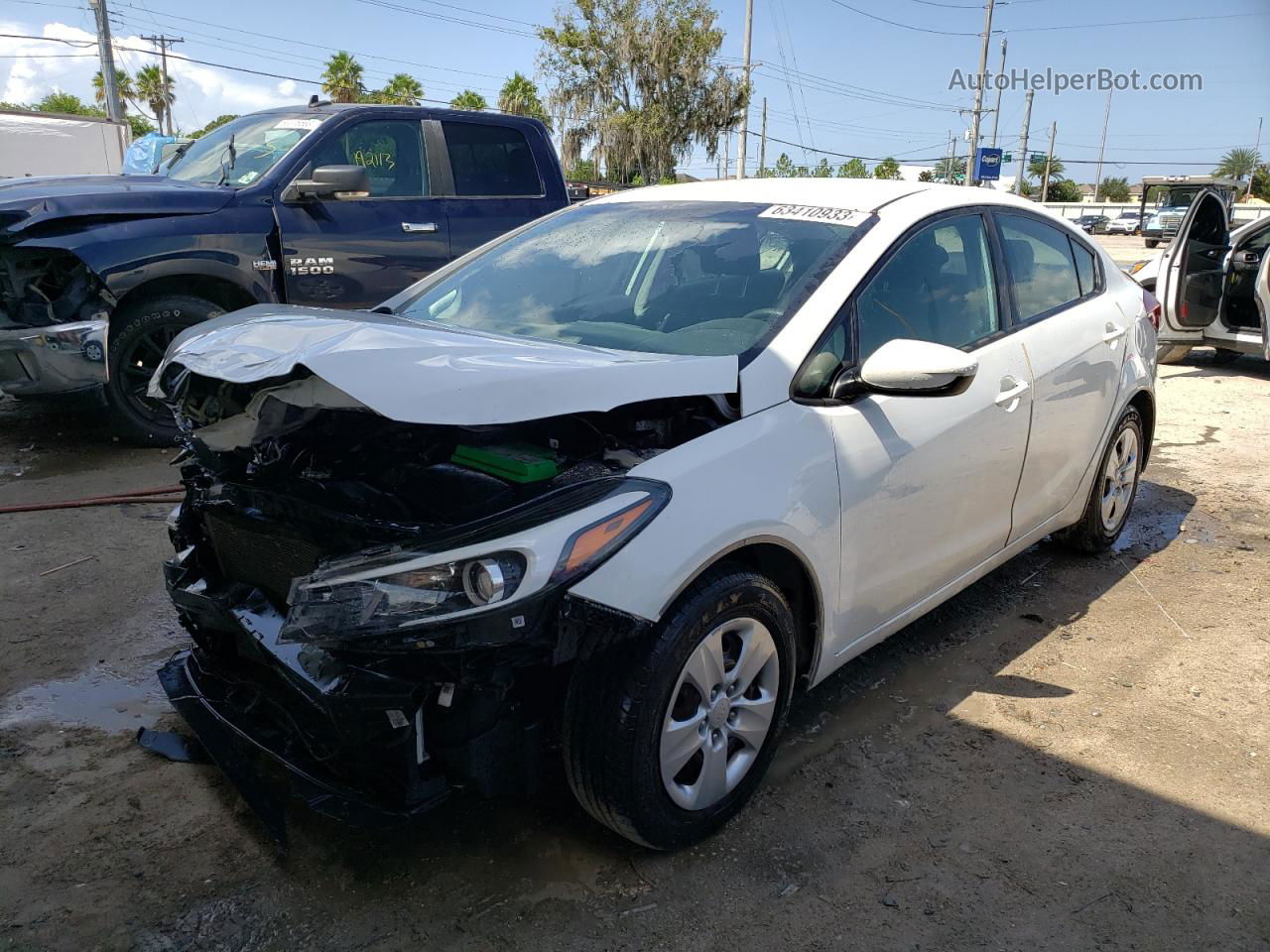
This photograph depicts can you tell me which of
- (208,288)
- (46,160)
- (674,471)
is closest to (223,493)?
(674,471)

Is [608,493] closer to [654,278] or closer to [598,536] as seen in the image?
[598,536]

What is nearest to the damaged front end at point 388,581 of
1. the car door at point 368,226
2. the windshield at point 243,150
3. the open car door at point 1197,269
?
the car door at point 368,226

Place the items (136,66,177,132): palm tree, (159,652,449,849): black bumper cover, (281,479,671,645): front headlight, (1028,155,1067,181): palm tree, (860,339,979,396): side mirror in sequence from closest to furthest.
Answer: (281,479,671,645): front headlight → (159,652,449,849): black bumper cover → (860,339,979,396): side mirror → (136,66,177,132): palm tree → (1028,155,1067,181): palm tree

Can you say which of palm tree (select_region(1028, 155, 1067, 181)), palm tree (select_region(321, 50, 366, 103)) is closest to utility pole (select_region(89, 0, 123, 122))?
palm tree (select_region(321, 50, 366, 103))

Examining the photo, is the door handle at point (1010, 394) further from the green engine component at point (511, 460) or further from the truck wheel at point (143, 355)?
the truck wheel at point (143, 355)

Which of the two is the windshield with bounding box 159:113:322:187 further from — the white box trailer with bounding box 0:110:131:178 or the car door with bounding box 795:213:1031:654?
the white box trailer with bounding box 0:110:131:178

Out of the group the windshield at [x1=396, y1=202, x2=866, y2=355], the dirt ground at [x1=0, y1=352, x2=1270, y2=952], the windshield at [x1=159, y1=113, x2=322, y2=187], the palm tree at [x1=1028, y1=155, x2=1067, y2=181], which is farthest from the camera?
the palm tree at [x1=1028, y1=155, x2=1067, y2=181]

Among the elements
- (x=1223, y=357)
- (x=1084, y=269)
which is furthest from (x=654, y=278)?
(x=1223, y=357)

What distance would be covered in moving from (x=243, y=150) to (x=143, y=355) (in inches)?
65.0

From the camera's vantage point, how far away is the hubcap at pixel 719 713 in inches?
93.1

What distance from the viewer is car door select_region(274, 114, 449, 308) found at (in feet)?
20.4

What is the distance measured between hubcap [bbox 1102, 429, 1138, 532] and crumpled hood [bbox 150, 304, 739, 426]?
272 cm

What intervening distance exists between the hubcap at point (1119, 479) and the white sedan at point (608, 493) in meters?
1.09

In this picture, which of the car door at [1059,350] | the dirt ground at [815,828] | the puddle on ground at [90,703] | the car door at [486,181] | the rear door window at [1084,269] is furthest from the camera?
the car door at [486,181]
